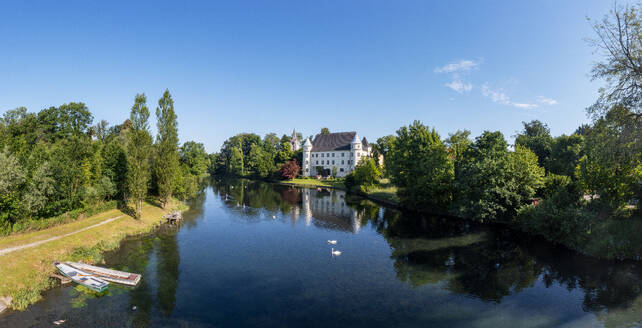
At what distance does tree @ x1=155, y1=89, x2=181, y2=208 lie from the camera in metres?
43.4

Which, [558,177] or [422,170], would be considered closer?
[558,177]

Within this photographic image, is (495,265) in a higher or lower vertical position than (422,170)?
lower

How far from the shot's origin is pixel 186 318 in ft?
56.7

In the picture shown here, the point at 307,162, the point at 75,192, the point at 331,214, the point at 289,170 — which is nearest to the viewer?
the point at 75,192

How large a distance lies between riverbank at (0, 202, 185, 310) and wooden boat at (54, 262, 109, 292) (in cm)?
87

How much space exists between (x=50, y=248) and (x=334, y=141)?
104665 millimetres

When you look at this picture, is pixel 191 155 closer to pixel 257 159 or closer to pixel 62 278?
pixel 257 159

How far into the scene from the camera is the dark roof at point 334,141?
4736 inches

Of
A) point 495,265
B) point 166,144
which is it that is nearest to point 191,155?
point 166,144

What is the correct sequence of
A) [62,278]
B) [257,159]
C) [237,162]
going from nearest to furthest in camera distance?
[62,278]
[257,159]
[237,162]

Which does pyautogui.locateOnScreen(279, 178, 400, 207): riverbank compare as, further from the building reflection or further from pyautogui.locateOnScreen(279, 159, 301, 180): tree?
pyautogui.locateOnScreen(279, 159, 301, 180): tree

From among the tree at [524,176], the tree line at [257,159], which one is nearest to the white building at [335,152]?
the tree line at [257,159]

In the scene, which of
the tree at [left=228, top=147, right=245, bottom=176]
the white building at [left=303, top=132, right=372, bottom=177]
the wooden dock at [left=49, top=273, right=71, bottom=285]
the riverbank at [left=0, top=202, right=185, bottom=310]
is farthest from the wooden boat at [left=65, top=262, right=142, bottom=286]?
the tree at [left=228, top=147, right=245, bottom=176]

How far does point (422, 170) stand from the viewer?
2036 inches
